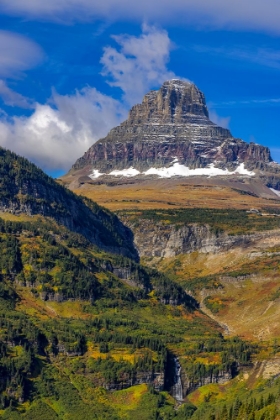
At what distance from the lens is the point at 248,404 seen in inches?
7633

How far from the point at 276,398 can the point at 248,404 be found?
10113 mm

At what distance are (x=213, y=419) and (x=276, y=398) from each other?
60.7 feet

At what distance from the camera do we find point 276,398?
655 feet

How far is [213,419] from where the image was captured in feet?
637

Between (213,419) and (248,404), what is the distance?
32.0ft
